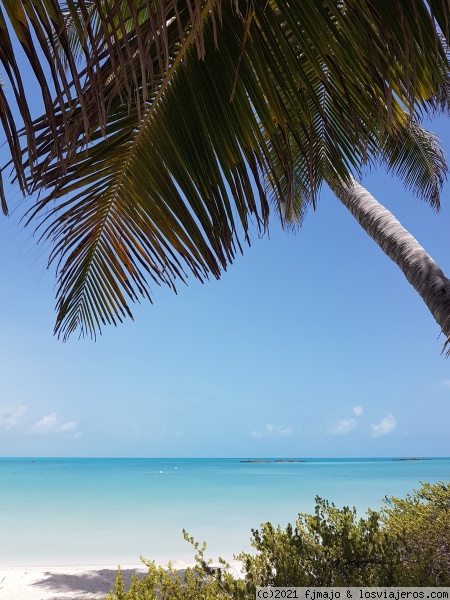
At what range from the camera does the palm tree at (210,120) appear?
1.51 metres

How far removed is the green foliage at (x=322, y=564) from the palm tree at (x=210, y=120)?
66.2 inches

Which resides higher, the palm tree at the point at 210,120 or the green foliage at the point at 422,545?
the palm tree at the point at 210,120

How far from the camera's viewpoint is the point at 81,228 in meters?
2.22

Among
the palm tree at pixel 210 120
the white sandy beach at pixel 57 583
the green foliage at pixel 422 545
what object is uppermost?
the palm tree at pixel 210 120

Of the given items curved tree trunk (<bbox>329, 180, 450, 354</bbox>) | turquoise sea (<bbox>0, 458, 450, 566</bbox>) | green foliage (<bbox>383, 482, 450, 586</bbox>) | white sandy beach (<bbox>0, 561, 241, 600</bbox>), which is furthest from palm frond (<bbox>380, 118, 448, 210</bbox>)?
turquoise sea (<bbox>0, 458, 450, 566</bbox>)

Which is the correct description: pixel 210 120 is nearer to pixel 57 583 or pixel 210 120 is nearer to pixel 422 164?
pixel 422 164

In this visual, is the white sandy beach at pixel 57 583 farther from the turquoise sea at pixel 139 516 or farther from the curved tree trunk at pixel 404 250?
the curved tree trunk at pixel 404 250

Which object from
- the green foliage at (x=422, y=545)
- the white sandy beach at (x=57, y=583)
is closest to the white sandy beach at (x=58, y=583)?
the white sandy beach at (x=57, y=583)

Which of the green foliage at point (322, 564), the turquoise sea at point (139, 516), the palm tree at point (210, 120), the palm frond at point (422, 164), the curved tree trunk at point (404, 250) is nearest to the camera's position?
the palm tree at point (210, 120)

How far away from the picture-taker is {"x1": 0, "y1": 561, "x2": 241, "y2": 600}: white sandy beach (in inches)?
277

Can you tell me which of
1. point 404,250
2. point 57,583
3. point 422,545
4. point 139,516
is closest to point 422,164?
point 404,250

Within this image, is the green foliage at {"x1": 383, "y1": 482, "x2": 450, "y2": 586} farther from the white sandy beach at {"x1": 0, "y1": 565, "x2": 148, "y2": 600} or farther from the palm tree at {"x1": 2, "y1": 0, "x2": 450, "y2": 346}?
the white sandy beach at {"x1": 0, "y1": 565, "x2": 148, "y2": 600}

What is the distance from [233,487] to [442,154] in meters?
29.1

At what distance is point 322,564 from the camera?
3158 mm
